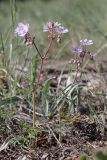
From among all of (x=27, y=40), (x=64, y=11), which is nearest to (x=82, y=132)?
(x=27, y=40)

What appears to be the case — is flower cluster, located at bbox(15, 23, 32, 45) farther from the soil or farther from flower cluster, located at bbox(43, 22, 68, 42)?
the soil

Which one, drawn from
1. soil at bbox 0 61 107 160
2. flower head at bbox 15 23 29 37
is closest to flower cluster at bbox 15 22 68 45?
flower head at bbox 15 23 29 37

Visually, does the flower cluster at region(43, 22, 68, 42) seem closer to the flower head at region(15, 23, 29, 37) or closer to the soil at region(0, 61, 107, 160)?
the flower head at region(15, 23, 29, 37)

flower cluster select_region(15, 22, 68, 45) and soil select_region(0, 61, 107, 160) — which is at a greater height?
flower cluster select_region(15, 22, 68, 45)

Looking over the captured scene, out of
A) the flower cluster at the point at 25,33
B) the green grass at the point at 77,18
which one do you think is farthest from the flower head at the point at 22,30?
the green grass at the point at 77,18

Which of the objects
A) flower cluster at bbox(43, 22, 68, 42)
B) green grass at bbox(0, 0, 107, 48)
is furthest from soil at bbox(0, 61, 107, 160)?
green grass at bbox(0, 0, 107, 48)

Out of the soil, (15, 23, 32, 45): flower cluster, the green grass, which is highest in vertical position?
the green grass

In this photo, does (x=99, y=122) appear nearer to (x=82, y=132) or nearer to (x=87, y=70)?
(x=82, y=132)

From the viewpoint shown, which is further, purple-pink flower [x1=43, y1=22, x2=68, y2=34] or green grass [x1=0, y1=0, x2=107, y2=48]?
green grass [x1=0, y1=0, x2=107, y2=48]

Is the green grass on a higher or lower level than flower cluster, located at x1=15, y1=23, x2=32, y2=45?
higher

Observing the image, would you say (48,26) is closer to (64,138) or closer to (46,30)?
(46,30)

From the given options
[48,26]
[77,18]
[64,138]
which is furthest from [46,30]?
[77,18]
